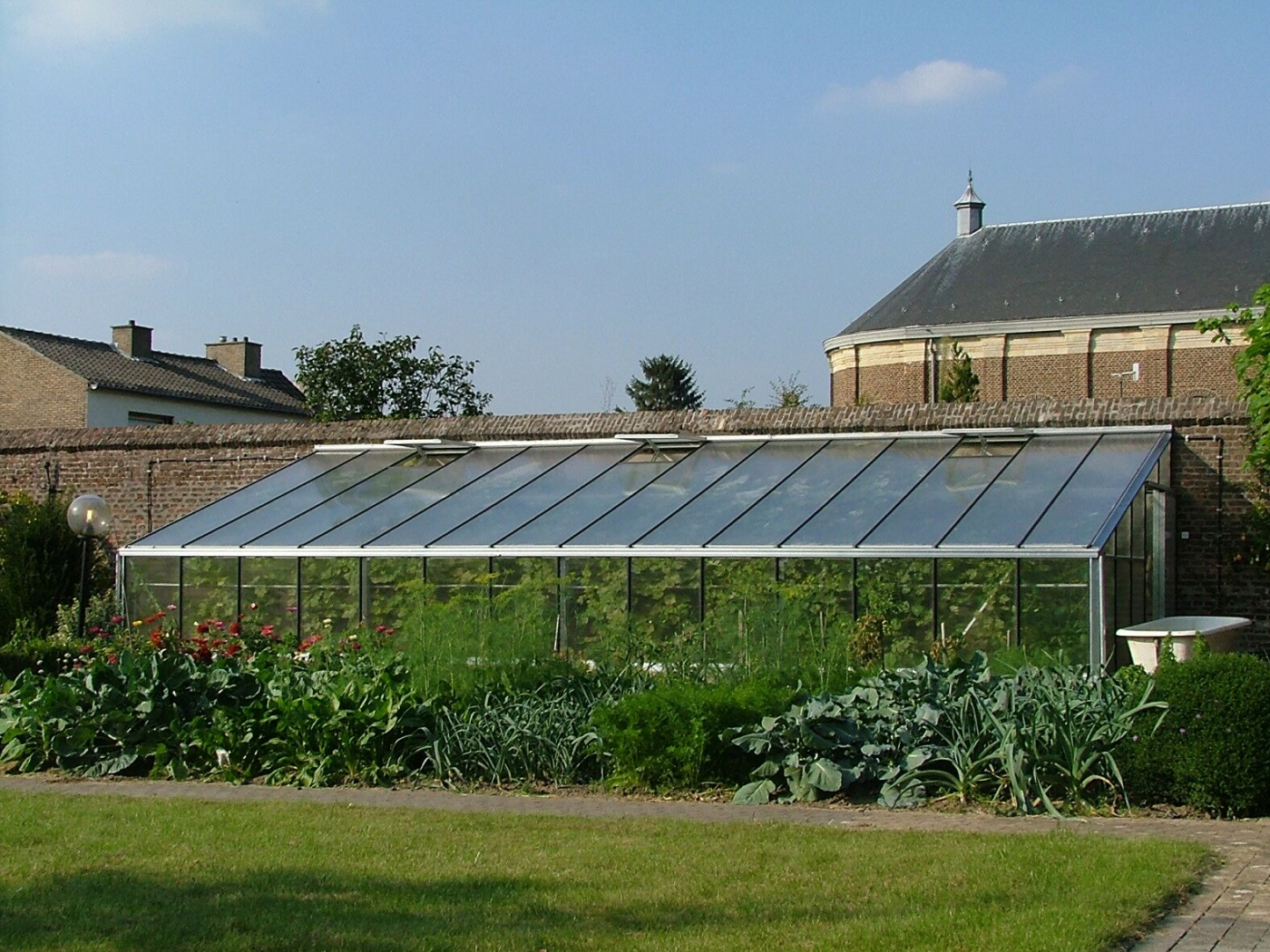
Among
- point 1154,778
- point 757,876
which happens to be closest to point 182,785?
point 757,876

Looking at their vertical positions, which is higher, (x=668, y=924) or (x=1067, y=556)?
(x=1067, y=556)

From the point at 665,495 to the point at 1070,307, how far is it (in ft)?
101

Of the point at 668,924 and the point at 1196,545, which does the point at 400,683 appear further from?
the point at 1196,545

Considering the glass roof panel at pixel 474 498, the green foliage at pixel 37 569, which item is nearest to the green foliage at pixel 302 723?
the glass roof panel at pixel 474 498

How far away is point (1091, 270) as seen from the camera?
42.3m

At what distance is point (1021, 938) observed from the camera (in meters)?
5.28

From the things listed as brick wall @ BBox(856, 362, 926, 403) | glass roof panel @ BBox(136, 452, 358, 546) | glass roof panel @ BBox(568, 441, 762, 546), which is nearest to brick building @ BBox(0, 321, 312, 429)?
brick wall @ BBox(856, 362, 926, 403)

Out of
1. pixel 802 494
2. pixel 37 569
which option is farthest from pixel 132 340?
pixel 802 494

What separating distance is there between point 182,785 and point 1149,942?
21.8 feet

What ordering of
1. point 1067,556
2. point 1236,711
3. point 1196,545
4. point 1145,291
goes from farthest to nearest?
point 1145,291, point 1196,545, point 1067,556, point 1236,711

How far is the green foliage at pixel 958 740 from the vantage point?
339 inches

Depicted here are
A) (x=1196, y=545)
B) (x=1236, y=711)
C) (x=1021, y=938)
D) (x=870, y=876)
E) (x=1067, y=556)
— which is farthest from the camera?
(x=1196, y=545)

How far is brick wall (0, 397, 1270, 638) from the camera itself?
1361cm

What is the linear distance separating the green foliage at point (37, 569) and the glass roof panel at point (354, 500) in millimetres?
3654
